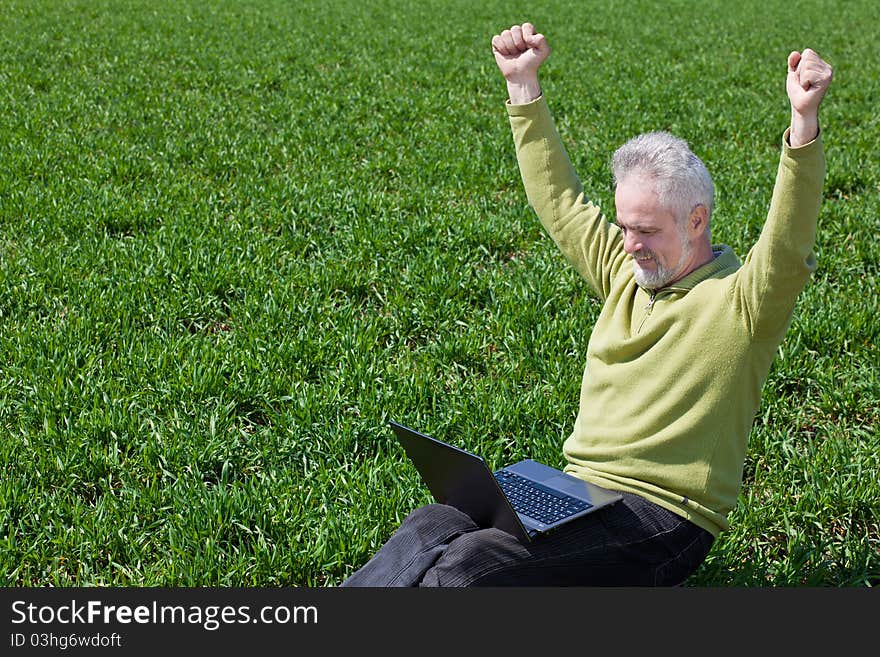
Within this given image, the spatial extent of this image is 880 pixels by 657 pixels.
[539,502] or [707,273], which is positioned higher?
[707,273]

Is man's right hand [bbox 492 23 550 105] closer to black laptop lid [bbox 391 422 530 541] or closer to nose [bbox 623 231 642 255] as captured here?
nose [bbox 623 231 642 255]

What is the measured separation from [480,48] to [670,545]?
41.9 ft

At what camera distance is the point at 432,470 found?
3131mm

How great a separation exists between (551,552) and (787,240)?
3.79ft

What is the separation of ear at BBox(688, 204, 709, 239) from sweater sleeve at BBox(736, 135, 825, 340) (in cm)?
28

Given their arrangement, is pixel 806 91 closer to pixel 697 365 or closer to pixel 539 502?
pixel 697 365

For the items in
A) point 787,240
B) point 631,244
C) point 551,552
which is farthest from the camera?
point 631,244

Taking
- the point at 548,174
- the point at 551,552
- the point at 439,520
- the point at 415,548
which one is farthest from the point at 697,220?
A: the point at 415,548

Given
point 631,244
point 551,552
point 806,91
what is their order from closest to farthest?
point 806,91 → point 551,552 → point 631,244

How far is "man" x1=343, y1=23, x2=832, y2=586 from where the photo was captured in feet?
9.29

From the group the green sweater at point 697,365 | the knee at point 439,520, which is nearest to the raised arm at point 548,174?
the green sweater at point 697,365

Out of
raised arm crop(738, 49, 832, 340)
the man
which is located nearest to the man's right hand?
the man

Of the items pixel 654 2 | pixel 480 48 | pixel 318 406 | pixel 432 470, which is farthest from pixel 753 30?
pixel 432 470

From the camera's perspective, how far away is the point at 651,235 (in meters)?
3.10
